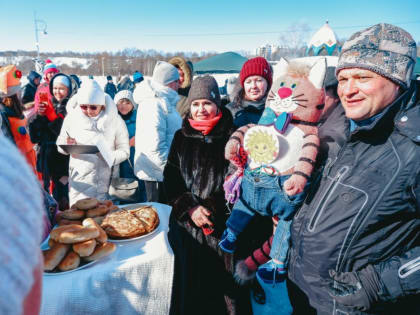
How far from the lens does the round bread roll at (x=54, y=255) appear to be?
1175mm

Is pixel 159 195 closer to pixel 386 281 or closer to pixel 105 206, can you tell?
pixel 105 206

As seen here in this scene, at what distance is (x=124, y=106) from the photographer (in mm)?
4195

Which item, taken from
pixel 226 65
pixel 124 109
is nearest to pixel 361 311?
pixel 124 109

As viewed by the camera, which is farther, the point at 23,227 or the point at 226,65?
the point at 226,65

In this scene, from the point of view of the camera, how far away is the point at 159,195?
9.81 feet

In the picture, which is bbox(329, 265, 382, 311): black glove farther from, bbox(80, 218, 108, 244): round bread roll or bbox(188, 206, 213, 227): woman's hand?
bbox(80, 218, 108, 244): round bread roll

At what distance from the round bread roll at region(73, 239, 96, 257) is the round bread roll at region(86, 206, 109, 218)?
345 millimetres

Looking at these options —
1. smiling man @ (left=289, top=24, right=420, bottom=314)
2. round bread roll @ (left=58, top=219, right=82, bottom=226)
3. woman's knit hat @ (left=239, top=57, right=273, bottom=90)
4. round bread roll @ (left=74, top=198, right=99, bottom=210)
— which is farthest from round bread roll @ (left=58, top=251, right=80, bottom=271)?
woman's knit hat @ (left=239, top=57, right=273, bottom=90)

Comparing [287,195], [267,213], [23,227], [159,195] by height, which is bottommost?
[159,195]

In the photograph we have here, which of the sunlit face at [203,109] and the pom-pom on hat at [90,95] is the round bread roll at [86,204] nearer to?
the sunlit face at [203,109]

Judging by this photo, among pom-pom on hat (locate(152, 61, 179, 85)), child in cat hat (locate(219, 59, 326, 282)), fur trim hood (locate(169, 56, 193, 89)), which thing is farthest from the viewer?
fur trim hood (locate(169, 56, 193, 89))

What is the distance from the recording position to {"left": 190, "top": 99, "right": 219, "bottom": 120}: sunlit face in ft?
6.05

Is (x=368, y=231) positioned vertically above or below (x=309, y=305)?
above

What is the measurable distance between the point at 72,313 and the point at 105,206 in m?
0.69
